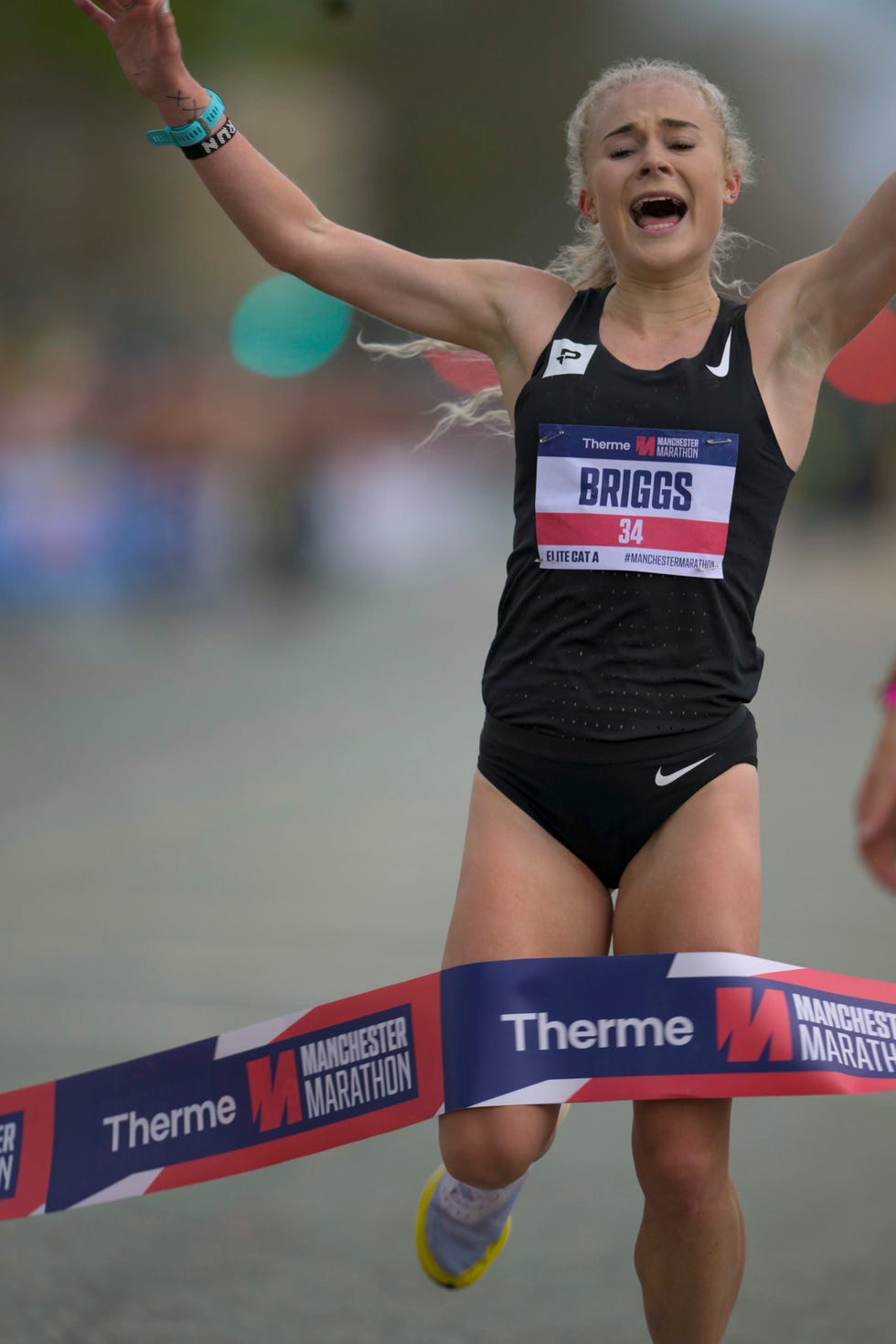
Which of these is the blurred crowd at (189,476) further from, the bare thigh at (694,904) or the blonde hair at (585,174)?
the bare thigh at (694,904)

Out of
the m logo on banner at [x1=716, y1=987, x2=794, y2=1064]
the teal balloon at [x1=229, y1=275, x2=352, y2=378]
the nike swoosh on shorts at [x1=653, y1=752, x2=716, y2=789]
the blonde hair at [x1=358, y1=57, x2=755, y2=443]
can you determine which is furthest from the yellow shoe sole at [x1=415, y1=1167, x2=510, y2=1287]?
the teal balloon at [x1=229, y1=275, x2=352, y2=378]

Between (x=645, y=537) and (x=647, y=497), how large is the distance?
2.1 inches

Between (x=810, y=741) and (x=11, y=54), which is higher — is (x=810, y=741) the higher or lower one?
the lower one

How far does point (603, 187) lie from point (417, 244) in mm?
10442

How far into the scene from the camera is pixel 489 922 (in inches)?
75.2

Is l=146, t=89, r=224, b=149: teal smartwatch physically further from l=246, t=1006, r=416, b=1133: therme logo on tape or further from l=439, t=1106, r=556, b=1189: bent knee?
l=439, t=1106, r=556, b=1189: bent knee

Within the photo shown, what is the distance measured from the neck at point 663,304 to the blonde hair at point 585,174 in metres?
0.12

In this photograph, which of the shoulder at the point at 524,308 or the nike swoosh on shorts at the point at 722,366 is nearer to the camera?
the nike swoosh on shorts at the point at 722,366

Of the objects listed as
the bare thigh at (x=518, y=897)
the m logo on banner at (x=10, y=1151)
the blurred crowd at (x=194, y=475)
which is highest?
the blurred crowd at (x=194, y=475)

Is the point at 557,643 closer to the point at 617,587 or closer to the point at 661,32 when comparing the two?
the point at 617,587

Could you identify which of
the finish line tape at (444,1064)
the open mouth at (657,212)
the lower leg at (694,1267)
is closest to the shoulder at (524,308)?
the open mouth at (657,212)

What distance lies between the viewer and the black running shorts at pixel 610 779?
6.29ft

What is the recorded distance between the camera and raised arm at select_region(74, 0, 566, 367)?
204cm

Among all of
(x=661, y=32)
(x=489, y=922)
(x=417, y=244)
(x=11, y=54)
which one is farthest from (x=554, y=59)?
(x=489, y=922)
